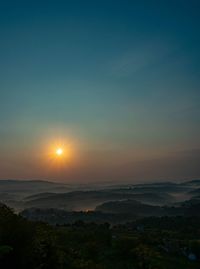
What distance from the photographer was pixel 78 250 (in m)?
29.7

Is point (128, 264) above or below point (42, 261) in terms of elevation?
below

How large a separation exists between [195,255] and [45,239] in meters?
22.5

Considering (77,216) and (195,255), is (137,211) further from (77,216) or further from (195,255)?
(195,255)

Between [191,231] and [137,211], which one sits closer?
[191,231]

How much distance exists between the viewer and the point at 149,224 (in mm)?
75000

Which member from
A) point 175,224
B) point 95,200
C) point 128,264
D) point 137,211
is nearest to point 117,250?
point 128,264

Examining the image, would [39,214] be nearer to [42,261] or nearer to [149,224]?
[149,224]

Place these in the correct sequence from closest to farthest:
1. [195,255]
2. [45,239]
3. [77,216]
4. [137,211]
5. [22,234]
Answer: [22,234], [45,239], [195,255], [77,216], [137,211]

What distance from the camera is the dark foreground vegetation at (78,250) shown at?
698 inches

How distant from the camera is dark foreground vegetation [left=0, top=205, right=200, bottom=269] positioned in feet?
58.2

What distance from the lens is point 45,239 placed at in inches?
763

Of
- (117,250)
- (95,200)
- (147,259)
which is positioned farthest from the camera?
(95,200)

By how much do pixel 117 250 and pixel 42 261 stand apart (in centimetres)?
1671

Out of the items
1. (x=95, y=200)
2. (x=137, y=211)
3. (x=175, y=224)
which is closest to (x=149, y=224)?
(x=175, y=224)
